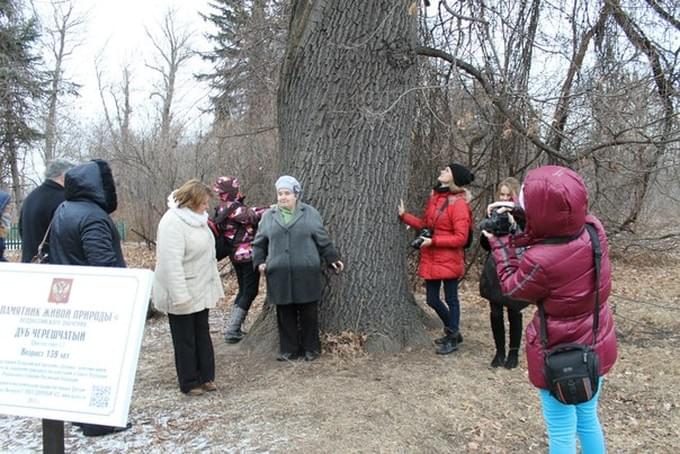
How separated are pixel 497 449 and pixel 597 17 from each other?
213 inches

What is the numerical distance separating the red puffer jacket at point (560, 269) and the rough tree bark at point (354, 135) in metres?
2.29

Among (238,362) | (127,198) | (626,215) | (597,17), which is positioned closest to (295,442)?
(238,362)

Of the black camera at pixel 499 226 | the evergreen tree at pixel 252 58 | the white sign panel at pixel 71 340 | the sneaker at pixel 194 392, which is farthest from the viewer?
the evergreen tree at pixel 252 58

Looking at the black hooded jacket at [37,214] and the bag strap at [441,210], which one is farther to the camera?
the bag strap at [441,210]

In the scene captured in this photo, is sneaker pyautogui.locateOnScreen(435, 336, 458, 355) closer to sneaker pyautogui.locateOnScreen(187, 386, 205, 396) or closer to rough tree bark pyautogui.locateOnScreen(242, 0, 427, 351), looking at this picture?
rough tree bark pyautogui.locateOnScreen(242, 0, 427, 351)

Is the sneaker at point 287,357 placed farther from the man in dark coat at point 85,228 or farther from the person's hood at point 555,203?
the person's hood at point 555,203

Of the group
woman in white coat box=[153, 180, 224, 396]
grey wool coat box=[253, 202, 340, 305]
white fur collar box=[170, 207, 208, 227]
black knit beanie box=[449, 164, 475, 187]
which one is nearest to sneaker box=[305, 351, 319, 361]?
grey wool coat box=[253, 202, 340, 305]

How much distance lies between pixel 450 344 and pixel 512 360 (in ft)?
1.98

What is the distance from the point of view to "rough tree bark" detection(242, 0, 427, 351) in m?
4.83

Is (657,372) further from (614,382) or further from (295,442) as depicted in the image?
(295,442)

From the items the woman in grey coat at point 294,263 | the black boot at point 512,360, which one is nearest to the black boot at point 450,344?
the black boot at point 512,360

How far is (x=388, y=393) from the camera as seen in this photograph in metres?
4.13

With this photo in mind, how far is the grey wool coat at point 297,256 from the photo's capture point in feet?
15.1

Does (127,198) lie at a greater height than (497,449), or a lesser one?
greater
